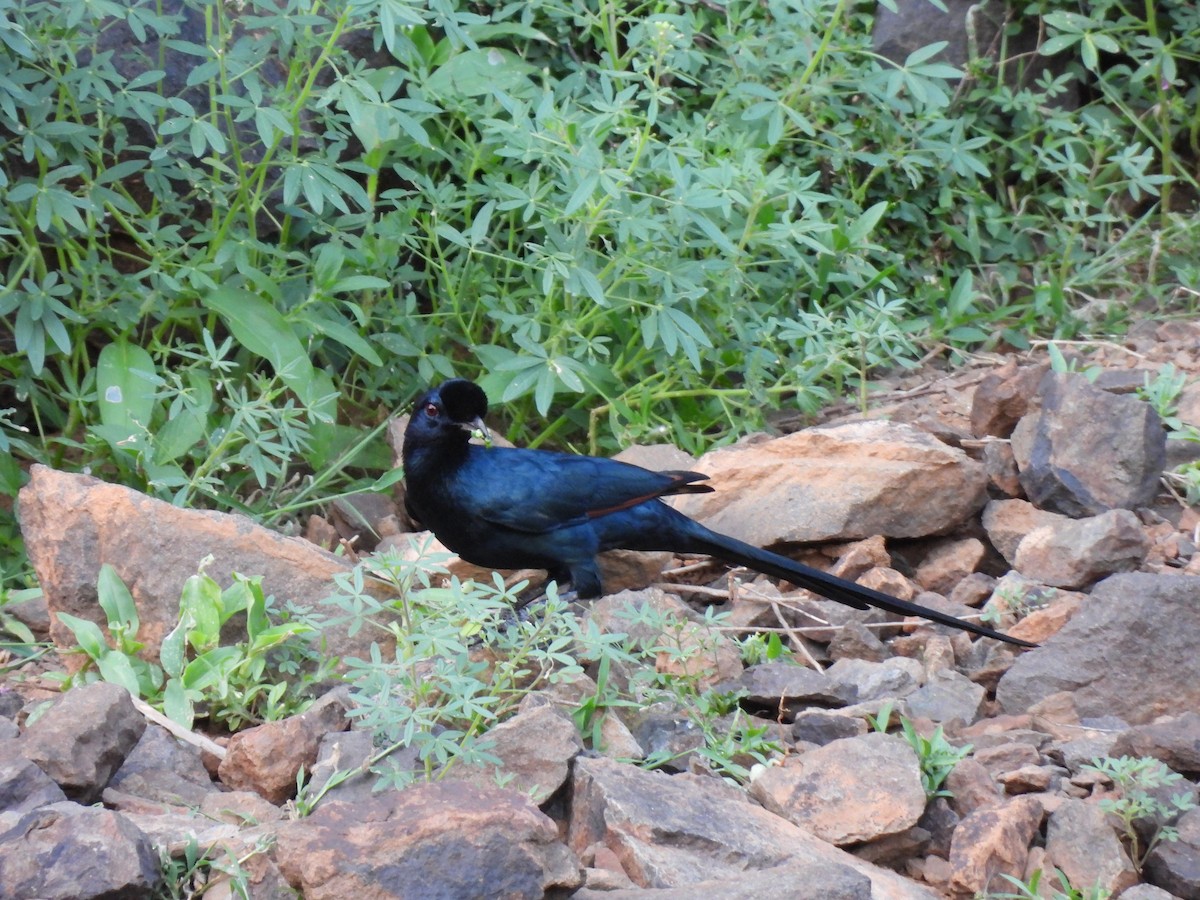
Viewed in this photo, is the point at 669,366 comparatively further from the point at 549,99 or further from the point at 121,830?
the point at 121,830

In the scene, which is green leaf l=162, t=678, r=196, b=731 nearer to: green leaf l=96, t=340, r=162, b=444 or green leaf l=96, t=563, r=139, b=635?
green leaf l=96, t=563, r=139, b=635

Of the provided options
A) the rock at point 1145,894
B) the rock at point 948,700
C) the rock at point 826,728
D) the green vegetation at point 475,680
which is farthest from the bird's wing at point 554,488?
the rock at point 1145,894

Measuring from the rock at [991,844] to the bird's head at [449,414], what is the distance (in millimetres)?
2049

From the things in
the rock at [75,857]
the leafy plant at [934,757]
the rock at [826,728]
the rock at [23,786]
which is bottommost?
the rock at [826,728]

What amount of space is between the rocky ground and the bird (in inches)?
7.2

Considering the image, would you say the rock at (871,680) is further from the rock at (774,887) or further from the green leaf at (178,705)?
the green leaf at (178,705)

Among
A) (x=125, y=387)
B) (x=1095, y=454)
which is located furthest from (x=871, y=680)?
(x=125, y=387)

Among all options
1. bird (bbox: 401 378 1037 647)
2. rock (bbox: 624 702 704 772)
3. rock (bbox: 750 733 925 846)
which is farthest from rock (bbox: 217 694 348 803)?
bird (bbox: 401 378 1037 647)

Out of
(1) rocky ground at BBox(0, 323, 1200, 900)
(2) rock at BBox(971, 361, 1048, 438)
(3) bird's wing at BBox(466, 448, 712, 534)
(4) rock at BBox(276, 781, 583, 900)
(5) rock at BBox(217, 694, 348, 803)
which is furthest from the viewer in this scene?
(2) rock at BBox(971, 361, 1048, 438)

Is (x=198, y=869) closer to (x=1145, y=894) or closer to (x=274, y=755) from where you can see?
(x=274, y=755)

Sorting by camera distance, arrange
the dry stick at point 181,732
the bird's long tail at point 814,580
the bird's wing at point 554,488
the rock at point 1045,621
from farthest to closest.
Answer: the bird's wing at point 554,488, the bird's long tail at point 814,580, the rock at point 1045,621, the dry stick at point 181,732

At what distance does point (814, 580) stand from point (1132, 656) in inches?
37.9

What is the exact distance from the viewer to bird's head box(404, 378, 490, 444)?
14.0ft

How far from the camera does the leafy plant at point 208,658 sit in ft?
10.5
